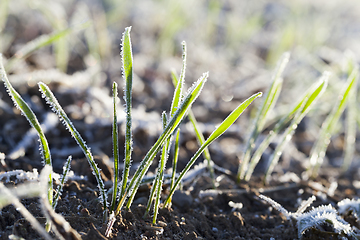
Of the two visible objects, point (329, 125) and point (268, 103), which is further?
point (329, 125)

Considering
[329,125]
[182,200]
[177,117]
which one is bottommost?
[182,200]

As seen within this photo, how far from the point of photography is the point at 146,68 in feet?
6.06

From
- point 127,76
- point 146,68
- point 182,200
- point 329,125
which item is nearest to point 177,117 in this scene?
point 127,76

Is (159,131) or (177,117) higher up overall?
(177,117)

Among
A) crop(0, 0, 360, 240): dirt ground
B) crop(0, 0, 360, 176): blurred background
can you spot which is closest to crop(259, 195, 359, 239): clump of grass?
crop(0, 0, 360, 240): dirt ground

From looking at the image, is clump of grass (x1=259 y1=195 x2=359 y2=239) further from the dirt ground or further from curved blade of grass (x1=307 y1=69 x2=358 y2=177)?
curved blade of grass (x1=307 y1=69 x2=358 y2=177)

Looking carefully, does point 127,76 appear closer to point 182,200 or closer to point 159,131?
point 182,200

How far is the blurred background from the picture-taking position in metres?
1.22

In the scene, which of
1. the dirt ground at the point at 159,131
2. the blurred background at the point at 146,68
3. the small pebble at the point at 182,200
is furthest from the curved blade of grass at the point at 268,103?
the blurred background at the point at 146,68

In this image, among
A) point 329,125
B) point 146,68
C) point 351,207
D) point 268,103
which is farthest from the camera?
point 146,68

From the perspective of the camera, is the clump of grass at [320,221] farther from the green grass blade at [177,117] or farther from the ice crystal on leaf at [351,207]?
the green grass blade at [177,117]

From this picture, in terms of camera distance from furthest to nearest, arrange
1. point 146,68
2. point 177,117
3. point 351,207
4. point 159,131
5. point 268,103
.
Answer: point 146,68
point 159,131
point 268,103
point 351,207
point 177,117

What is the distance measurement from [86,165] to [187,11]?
6.14ft

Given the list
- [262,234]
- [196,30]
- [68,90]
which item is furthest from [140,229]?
[196,30]
